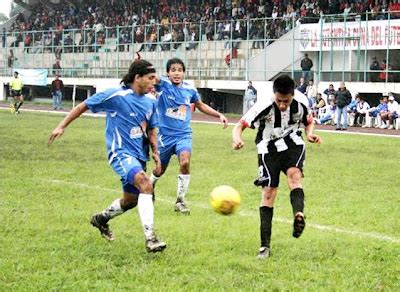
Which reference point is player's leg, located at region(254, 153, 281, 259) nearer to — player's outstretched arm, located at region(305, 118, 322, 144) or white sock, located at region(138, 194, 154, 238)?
player's outstretched arm, located at region(305, 118, 322, 144)

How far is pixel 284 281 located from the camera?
6441mm

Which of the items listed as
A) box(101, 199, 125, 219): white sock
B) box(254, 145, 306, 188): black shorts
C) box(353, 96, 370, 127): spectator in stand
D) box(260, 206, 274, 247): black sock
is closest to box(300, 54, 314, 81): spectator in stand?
box(353, 96, 370, 127): spectator in stand

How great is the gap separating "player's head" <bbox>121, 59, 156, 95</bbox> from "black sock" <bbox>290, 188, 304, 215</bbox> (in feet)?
5.82

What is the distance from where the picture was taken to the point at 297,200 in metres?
7.31

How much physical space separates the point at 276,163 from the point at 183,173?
9.72ft

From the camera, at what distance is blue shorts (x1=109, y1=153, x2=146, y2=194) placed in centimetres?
759

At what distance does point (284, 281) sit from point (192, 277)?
76 cm

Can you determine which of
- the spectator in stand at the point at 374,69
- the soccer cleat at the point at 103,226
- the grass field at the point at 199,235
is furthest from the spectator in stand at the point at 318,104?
the soccer cleat at the point at 103,226

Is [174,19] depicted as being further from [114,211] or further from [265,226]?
[265,226]

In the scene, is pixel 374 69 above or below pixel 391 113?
above

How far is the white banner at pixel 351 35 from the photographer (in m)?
31.5

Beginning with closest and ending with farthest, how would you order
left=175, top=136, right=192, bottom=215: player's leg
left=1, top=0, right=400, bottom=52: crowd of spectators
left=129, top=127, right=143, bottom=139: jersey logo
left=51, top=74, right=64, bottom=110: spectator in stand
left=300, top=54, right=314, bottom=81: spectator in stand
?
1. left=129, top=127, right=143, bottom=139: jersey logo
2. left=175, top=136, right=192, bottom=215: player's leg
3. left=300, top=54, right=314, bottom=81: spectator in stand
4. left=1, top=0, right=400, bottom=52: crowd of spectators
5. left=51, top=74, right=64, bottom=110: spectator in stand

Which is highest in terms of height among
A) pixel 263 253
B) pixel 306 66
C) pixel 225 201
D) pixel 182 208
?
pixel 306 66

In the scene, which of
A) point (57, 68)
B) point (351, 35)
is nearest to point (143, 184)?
point (351, 35)
